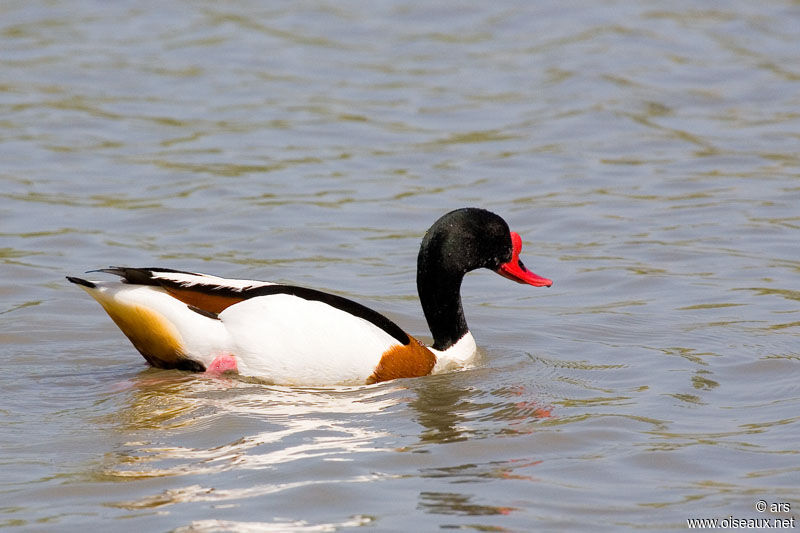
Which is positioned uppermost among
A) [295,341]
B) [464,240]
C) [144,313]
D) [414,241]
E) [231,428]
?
[464,240]

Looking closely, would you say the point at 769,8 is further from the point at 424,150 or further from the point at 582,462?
the point at 582,462

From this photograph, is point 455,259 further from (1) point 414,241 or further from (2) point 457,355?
(1) point 414,241

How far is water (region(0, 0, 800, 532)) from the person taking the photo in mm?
6469

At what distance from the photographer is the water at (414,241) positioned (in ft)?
21.2

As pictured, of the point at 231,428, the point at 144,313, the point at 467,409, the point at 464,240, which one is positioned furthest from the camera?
the point at 464,240

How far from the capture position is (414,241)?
11.6 metres

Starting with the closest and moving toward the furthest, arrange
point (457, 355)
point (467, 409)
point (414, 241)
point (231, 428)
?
point (231, 428) → point (467, 409) → point (457, 355) → point (414, 241)

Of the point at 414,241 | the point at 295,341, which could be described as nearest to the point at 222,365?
the point at 295,341

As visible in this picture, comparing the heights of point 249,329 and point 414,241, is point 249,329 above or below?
above

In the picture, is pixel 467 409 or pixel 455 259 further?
pixel 455 259

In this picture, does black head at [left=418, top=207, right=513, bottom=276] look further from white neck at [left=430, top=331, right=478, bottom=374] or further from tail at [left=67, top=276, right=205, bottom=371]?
tail at [left=67, top=276, right=205, bottom=371]

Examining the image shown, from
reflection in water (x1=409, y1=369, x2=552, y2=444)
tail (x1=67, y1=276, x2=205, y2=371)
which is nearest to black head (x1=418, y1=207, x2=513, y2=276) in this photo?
reflection in water (x1=409, y1=369, x2=552, y2=444)

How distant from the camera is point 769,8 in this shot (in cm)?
1836

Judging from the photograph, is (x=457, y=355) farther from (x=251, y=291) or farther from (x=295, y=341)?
(x=251, y=291)
